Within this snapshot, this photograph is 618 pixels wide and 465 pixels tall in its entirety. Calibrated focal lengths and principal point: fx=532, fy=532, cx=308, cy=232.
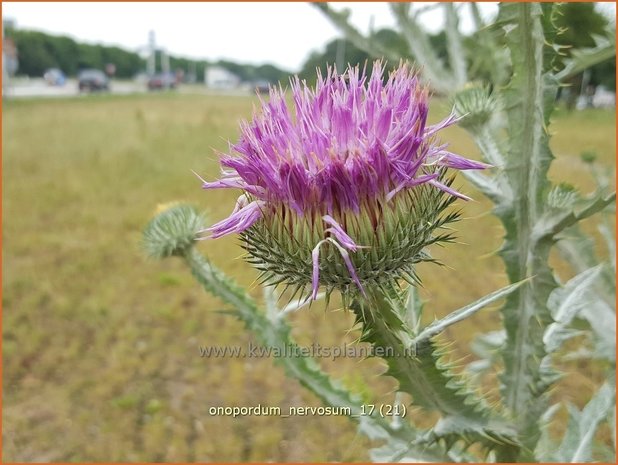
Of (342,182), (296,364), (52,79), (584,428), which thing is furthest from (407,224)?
(52,79)

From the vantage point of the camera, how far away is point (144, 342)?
16.6ft

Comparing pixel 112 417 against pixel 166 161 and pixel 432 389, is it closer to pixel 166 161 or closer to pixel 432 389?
pixel 432 389

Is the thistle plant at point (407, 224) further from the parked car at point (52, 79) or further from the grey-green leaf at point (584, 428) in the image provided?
the parked car at point (52, 79)

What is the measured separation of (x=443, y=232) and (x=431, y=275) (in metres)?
4.74

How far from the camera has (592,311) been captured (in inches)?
96.4

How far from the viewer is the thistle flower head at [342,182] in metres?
1.14

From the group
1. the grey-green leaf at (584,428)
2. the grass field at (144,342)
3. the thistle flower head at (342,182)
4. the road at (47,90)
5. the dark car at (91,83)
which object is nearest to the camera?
the thistle flower head at (342,182)

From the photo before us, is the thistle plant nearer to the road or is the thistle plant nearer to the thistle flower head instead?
the thistle flower head

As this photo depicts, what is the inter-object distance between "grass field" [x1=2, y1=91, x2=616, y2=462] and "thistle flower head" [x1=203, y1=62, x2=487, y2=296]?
6.2 inches

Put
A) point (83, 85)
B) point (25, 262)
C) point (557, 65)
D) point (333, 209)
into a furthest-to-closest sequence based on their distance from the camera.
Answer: point (83, 85) < point (25, 262) < point (557, 65) < point (333, 209)

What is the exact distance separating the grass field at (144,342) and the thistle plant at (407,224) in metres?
0.15

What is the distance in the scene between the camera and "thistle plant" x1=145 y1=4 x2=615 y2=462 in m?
1.16

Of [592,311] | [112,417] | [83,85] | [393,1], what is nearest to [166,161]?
[112,417]

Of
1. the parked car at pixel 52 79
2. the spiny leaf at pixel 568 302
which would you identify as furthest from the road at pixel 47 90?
the spiny leaf at pixel 568 302
